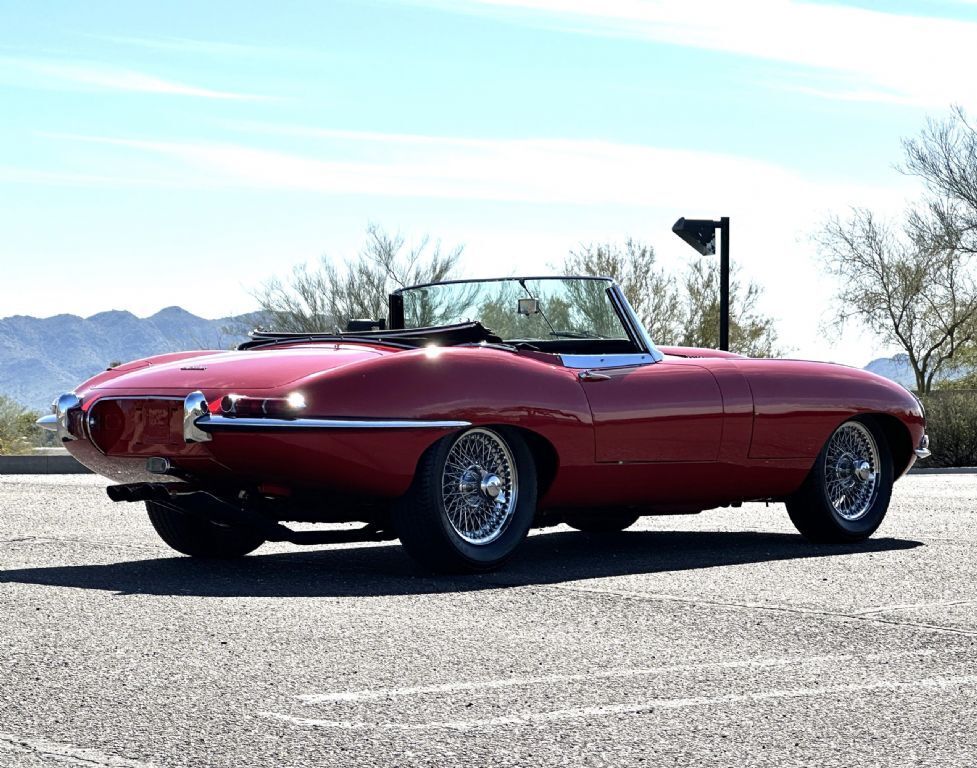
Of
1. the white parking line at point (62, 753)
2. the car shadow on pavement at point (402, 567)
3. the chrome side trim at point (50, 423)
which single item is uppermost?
the chrome side trim at point (50, 423)

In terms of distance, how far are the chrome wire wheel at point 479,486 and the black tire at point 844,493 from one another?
224cm

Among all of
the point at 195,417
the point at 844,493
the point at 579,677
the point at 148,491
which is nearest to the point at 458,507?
the point at 195,417

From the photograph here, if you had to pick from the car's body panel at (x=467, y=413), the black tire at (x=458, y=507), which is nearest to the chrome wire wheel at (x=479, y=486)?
the black tire at (x=458, y=507)

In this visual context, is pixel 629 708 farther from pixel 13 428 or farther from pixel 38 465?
pixel 13 428

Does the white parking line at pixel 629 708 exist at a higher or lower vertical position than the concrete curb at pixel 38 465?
higher

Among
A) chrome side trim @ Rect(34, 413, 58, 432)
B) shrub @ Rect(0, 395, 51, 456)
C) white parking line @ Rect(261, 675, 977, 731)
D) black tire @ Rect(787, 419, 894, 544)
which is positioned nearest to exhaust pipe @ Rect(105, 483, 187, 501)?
chrome side trim @ Rect(34, 413, 58, 432)

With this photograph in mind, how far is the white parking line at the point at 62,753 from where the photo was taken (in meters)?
3.78

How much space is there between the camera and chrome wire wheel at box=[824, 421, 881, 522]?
30.2 feet

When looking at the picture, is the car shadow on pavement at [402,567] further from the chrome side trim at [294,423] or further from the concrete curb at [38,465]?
the concrete curb at [38,465]

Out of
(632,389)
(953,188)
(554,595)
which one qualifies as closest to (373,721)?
(554,595)

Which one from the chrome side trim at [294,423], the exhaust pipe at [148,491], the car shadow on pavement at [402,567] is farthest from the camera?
the exhaust pipe at [148,491]

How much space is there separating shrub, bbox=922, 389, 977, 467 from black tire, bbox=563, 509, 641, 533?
16206 mm

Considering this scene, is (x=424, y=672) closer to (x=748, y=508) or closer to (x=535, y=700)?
(x=535, y=700)

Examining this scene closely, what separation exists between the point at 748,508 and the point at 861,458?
3.30 metres
